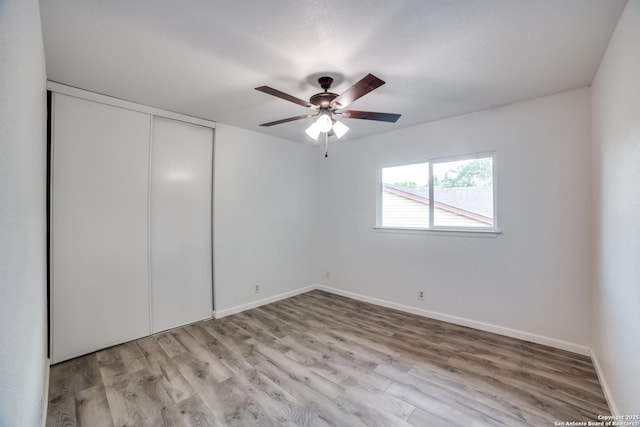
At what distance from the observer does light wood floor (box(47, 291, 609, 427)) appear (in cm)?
182

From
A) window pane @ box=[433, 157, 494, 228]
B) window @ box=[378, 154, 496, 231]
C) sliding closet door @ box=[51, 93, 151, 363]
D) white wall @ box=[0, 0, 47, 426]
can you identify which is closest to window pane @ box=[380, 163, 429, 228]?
window @ box=[378, 154, 496, 231]

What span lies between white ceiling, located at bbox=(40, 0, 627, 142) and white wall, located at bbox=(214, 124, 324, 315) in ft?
3.66

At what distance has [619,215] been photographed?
69.9 inches

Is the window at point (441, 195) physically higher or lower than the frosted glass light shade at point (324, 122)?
lower

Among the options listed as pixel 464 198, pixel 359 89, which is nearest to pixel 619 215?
pixel 464 198

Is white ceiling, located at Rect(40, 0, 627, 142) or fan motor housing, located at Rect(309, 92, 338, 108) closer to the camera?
white ceiling, located at Rect(40, 0, 627, 142)

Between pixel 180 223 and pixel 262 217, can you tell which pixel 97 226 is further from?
pixel 262 217

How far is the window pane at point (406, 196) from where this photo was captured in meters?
3.61

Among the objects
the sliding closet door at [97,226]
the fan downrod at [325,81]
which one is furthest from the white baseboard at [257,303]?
the fan downrod at [325,81]

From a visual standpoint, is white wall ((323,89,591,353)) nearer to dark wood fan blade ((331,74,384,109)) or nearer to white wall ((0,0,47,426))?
dark wood fan blade ((331,74,384,109))

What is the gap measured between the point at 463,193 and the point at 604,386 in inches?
80.0

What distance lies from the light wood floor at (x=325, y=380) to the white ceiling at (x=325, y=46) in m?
2.53

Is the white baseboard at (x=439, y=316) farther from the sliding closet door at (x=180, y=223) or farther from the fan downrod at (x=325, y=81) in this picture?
the fan downrod at (x=325, y=81)

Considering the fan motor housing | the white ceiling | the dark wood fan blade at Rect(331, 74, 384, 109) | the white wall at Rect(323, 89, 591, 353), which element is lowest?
the white wall at Rect(323, 89, 591, 353)
